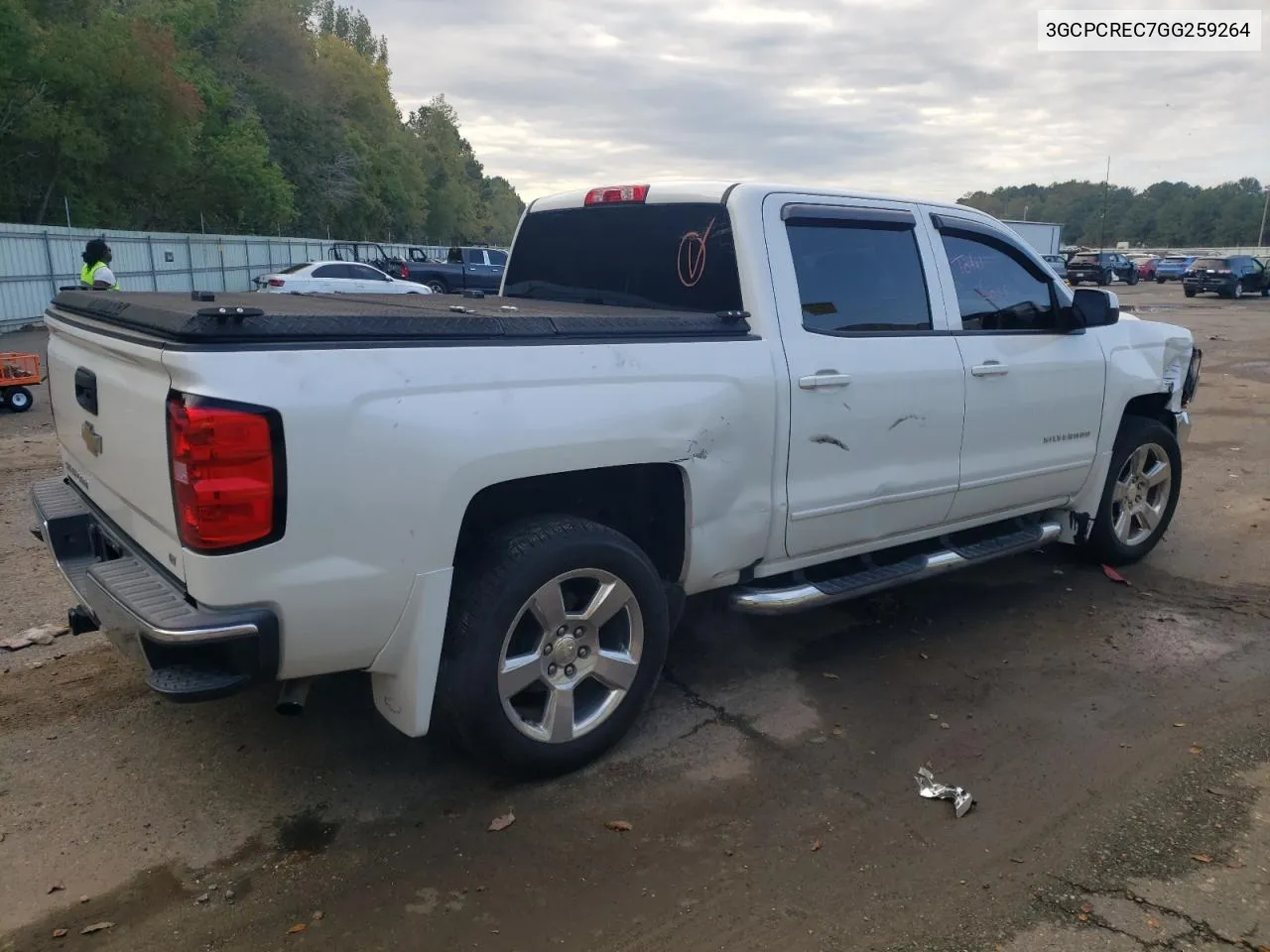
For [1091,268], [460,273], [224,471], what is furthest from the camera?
[1091,268]

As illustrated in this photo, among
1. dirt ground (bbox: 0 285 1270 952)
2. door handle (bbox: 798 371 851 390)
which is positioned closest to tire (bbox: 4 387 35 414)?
dirt ground (bbox: 0 285 1270 952)

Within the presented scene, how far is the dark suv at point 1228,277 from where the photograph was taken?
120 feet

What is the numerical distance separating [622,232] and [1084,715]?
2.83 meters

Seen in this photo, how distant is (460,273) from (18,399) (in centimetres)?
2163

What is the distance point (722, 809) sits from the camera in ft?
10.8

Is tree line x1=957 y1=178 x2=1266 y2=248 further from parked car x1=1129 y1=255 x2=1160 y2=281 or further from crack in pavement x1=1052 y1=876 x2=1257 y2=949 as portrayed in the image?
crack in pavement x1=1052 y1=876 x2=1257 y2=949

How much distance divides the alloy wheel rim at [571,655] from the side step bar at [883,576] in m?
0.56

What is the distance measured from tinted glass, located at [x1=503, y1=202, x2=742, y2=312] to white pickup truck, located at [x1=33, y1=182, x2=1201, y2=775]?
0.05 feet

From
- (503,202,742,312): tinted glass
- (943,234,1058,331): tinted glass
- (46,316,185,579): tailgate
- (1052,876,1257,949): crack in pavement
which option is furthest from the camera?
(943,234,1058,331): tinted glass

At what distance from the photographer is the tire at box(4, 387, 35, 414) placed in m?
10.2

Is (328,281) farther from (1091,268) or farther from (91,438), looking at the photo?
(1091,268)

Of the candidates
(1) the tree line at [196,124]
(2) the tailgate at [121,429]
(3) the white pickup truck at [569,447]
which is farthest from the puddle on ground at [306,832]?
(1) the tree line at [196,124]

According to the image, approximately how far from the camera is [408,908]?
2785 mm

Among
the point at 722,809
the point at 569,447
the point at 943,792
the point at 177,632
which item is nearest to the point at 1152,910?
the point at 943,792
